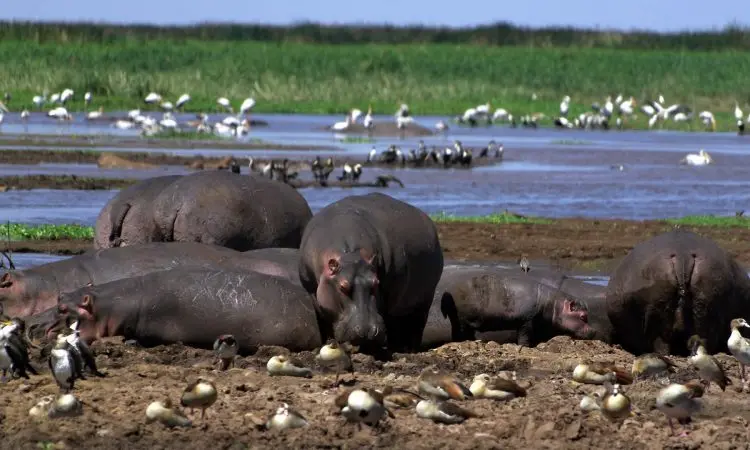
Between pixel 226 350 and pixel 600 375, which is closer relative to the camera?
pixel 600 375

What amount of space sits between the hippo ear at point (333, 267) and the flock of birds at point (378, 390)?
820 mm

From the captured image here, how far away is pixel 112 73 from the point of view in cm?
6191

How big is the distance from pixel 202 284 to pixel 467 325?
235cm

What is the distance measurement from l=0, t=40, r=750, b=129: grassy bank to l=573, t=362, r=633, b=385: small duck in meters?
45.3

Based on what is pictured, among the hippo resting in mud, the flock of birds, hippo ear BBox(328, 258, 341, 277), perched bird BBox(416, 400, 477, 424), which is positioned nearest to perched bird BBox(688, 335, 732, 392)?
the flock of birds

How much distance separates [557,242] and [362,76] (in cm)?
5032

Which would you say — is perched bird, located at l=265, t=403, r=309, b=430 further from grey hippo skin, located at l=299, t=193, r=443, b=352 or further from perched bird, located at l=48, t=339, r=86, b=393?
grey hippo skin, located at l=299, t=193, r=443, b=352

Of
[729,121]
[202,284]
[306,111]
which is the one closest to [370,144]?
[306,111]

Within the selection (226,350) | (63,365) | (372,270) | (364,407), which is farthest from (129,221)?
(364,407)

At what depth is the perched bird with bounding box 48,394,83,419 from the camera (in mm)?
8445

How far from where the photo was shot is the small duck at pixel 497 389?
9117mm

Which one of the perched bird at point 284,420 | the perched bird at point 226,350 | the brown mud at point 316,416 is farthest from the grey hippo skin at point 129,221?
the perched bird at point 284,420

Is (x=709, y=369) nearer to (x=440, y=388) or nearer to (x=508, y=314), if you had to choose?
(x=440, y=388)

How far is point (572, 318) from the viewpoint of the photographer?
1267 centimetres
